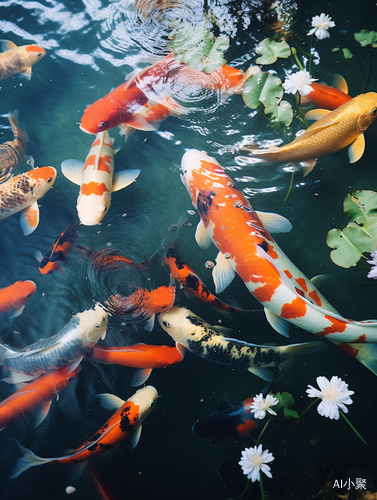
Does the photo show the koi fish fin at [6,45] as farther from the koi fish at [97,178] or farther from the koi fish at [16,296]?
the koi fish at [16,296]

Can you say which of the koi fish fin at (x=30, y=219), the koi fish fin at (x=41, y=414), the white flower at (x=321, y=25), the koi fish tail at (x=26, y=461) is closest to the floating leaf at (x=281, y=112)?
the white flower at (x=321, y=25)

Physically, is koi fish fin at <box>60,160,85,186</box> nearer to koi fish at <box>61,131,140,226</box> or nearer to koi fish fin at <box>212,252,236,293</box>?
koi fish at <box>61,131,140,226</box>

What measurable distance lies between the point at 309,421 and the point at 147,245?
178 centimetres

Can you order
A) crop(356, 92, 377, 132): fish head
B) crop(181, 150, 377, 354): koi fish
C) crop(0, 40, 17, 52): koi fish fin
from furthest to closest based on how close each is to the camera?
crop(0, 40, 17, 52): koi fish fin < crop(356, 92, 377, 132): fish head < crop(181, 150, 377, 354): koi fish

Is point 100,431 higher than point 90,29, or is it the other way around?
point 90,29

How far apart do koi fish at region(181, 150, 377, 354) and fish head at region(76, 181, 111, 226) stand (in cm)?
66

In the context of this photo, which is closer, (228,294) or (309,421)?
(309,421)

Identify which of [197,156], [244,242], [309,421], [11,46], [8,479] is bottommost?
[8,479]

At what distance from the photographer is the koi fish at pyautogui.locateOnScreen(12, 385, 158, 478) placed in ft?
7.00

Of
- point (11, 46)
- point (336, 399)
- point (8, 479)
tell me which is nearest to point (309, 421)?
point (336, 399)

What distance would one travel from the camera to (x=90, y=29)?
2.86 meters

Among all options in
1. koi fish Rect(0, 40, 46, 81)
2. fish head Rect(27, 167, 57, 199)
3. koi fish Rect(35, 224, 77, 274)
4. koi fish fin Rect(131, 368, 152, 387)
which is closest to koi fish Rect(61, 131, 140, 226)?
fish head Rect(27, 167, 57, 199)

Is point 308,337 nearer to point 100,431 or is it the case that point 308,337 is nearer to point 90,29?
point 100,431

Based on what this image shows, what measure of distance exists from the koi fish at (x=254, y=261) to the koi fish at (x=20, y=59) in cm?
180
